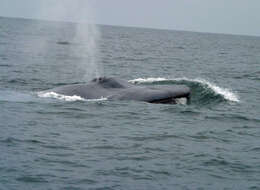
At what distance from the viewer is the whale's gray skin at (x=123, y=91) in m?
19.3

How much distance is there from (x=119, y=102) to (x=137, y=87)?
4.31 feet

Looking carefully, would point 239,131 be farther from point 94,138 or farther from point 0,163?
point 0,163

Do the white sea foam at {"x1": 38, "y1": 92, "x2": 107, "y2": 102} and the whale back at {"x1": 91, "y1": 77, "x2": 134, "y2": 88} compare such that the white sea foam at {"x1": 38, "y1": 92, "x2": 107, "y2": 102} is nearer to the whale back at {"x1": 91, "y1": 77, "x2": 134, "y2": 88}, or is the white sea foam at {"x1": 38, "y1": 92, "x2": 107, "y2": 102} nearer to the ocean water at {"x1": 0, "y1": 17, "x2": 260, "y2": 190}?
the ocean water at {"x1": 0, "y1": 17, "x2": 260, "y2": 190}

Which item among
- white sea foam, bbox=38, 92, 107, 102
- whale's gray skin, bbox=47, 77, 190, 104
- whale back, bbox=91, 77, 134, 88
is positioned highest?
whale back, bbox=91, 77, 134, 88

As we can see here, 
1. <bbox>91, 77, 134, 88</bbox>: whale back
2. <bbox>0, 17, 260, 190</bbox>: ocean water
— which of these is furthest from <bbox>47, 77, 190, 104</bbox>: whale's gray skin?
<bbox>0, 17, 260, 190</bbox>: ocean water

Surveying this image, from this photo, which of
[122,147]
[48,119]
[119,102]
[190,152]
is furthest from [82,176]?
[119,102]

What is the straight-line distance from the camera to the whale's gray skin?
19.3 metres

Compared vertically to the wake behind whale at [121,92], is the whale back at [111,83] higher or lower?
higher

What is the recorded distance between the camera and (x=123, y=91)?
2041cm

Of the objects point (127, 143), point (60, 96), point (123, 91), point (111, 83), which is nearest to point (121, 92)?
point (123, 91)

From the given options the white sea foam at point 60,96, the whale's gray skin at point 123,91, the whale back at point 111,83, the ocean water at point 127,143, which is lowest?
the ocean water at point 127,143

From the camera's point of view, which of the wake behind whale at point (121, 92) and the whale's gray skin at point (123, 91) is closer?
the whale's gray skin at point (123, 91)

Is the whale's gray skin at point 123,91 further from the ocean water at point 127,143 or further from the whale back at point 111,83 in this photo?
the ocean water at point 127,143

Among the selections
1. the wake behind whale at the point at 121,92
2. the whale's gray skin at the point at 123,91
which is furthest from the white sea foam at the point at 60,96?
the whale's gray skin at the point at 123,91
